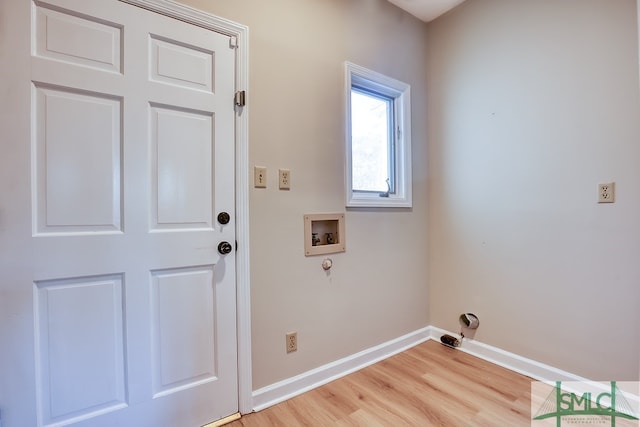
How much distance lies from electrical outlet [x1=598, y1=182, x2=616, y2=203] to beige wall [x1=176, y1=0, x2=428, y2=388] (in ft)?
3.84

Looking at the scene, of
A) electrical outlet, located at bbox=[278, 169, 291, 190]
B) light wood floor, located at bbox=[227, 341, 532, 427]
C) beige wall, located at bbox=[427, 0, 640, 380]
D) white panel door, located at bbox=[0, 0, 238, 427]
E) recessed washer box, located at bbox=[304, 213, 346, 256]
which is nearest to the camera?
white panel door, located at bbox=[0, 0, 238, 427]

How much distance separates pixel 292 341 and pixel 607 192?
1.98m

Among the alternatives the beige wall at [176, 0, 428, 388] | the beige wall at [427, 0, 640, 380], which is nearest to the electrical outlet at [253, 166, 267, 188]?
the beige wall at [176, 0, 428, 388]

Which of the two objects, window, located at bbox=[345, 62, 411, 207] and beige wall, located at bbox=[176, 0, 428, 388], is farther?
window, located at bbox=[345, 62, 411, 207]

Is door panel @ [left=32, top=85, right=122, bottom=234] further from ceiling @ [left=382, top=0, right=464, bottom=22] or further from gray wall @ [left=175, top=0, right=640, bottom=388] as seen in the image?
ceiling @ [left=382, top=0, right=464, bottom=22]

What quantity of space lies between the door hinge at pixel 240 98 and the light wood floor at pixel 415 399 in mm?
1661

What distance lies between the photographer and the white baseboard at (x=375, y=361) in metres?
1.69

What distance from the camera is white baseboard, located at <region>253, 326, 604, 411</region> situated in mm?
1692

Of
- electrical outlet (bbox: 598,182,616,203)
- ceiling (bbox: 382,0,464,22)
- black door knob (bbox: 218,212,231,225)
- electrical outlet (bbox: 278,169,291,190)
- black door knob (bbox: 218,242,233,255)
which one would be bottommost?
black door knob (bbox: 218,242,233,255)

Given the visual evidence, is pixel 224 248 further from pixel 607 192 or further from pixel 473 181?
pixel 607 192

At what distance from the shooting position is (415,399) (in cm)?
169

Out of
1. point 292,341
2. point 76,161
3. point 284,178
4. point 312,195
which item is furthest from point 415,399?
point 76,161

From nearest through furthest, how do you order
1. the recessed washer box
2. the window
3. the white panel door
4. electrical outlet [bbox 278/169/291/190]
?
the white panel door, electrical outlet [bbox 278/169/291/190], the recessed washer box, the window

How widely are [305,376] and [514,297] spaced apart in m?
1.52
